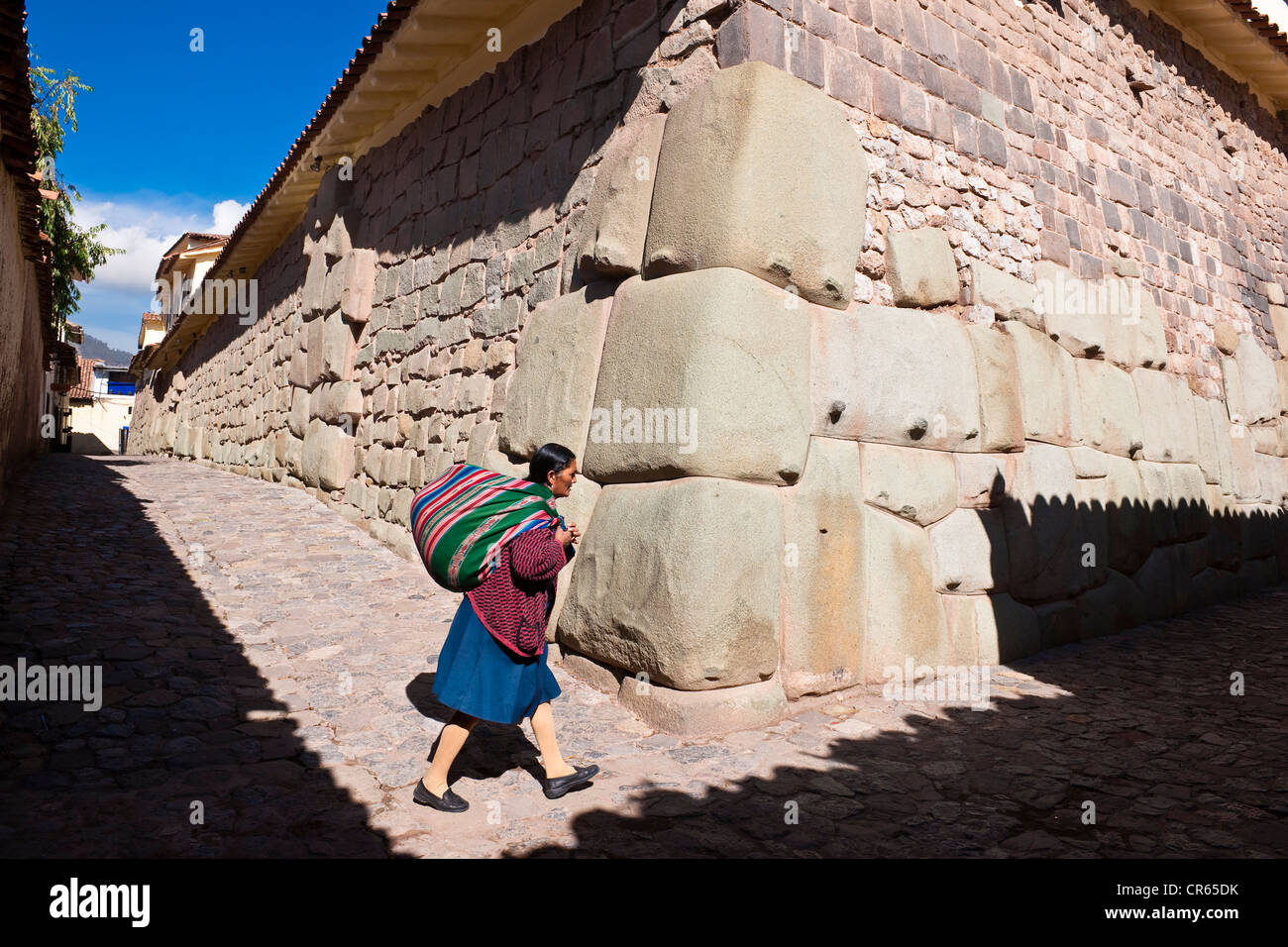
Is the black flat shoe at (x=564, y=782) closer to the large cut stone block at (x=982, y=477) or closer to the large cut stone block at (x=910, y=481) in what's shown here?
the large cut stone block at (x=910, y=481)

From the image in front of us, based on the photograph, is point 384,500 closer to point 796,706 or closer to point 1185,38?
point 796,706

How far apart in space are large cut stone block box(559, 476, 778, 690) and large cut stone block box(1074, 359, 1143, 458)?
3225 millimetres

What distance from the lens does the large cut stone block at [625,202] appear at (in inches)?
169

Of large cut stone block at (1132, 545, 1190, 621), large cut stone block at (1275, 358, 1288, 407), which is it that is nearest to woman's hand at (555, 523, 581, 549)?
large cut stone block at (1132, 545, 1190, 621)

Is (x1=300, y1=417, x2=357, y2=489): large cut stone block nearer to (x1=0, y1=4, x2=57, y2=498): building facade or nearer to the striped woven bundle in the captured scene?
(x1=0, y1=4, x2=57, y2=498): building facade

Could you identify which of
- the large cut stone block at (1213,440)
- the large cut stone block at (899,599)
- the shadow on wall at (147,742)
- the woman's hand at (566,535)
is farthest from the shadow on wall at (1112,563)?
the shadow on wall at (147,742)

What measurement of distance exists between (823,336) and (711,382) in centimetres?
82

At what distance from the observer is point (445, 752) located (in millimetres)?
2660

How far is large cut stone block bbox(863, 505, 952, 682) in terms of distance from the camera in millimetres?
4113
